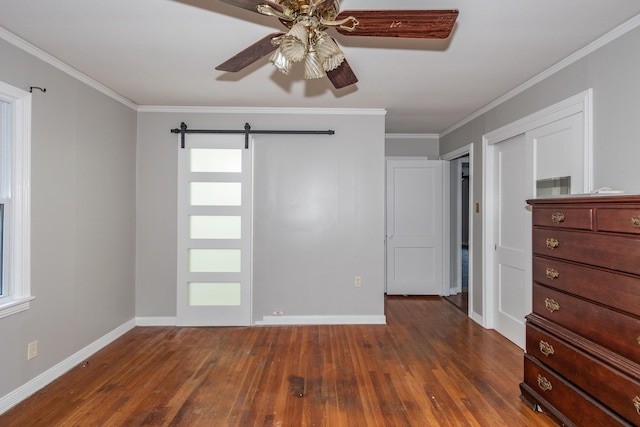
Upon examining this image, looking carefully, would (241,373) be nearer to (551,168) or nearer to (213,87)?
(213,87)

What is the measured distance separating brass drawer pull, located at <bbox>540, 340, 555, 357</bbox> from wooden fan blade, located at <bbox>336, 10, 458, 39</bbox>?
1.96 metres

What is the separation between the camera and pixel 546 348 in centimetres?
211

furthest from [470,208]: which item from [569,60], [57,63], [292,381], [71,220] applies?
[57,63]

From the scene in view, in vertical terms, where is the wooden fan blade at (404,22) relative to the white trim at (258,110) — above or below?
below

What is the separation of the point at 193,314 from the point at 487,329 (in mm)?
3364

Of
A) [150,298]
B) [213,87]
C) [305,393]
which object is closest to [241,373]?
[305,393]

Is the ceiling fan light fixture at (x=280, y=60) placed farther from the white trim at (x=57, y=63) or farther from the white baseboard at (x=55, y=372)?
the white baseboard at (x=55, y=372)

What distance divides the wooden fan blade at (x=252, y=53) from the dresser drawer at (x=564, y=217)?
194 centimetres

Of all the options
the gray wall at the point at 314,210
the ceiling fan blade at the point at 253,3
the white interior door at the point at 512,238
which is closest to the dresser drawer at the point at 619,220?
the white interior door at the point at 512,238

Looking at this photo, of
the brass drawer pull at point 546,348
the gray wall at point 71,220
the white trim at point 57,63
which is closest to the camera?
the brass drawer pull at point 546,348

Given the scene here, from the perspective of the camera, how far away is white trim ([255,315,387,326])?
3.90 m

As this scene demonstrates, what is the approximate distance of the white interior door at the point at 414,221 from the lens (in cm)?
514

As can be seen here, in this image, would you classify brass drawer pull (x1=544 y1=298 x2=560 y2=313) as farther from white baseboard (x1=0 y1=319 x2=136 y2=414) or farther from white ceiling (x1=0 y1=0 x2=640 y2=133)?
white baseboard (x1=0 y1=319 x2=136 y2=414)

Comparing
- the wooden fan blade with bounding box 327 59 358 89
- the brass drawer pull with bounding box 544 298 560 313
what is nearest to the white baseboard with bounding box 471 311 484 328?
the brass drawer pull with bounding box 544 298 560 313
